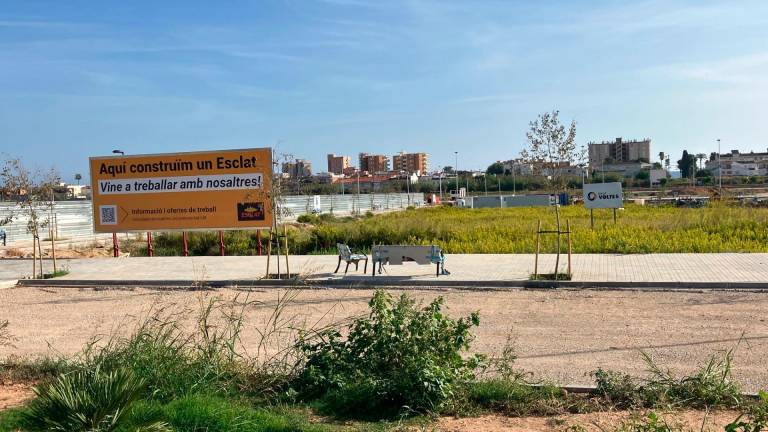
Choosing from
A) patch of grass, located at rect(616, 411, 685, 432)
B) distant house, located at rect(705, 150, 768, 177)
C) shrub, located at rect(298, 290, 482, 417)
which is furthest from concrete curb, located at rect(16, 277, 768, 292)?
distant house, located at rect(705, 150, 768, 177)

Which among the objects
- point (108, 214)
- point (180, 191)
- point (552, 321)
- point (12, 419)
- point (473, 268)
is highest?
point (180, 191)

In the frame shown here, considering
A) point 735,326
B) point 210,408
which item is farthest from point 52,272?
point 735,326

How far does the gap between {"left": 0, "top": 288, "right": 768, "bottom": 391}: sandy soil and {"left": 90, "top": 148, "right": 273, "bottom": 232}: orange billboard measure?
7072mm

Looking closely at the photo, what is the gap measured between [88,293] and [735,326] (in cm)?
1257

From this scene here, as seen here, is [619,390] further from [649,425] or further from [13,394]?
[13,394]

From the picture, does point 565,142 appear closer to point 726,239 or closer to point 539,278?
point 539,278

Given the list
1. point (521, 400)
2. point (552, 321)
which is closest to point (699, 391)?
point (521, 400)

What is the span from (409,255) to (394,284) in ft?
3.38

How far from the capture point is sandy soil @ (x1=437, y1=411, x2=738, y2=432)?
5.36 metres

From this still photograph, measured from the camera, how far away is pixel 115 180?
923 inches

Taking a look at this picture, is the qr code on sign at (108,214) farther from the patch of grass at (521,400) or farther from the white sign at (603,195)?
the patch of grass at (521,400)

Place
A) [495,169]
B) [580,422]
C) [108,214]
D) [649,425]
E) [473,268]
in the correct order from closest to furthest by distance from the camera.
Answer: [649,425]
[580,422]
[473,268]
[108,214]
[495,169]

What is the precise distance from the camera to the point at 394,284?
14805 millimetres

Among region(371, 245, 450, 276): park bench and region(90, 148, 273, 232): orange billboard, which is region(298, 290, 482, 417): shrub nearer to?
region(371, 245, 450, 276): park bench
